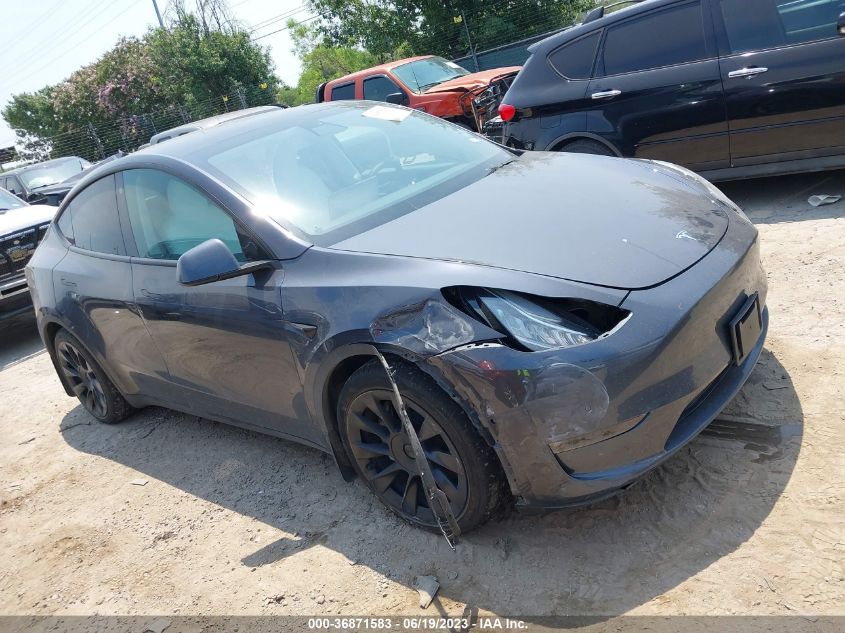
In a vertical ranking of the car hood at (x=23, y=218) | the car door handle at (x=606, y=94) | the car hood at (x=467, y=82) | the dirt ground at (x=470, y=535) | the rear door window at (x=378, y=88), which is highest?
the rear door window at (x=378, y=88)

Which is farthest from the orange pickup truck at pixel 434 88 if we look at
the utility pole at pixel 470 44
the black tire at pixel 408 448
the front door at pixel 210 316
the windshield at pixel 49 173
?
the black tire at pixel 408 448

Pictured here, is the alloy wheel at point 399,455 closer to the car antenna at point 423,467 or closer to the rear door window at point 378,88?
the car antenna at point 423,467

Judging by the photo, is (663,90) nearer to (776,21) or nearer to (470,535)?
(776,21)

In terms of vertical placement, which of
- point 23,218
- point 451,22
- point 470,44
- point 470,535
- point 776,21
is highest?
point 451,22

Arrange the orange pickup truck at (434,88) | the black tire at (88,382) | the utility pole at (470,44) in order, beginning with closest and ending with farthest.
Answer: the black tire at (88,382) → the orange pickup truck at (434,88) → the utility pole at (470,44)

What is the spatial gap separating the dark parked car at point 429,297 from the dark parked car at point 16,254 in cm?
361

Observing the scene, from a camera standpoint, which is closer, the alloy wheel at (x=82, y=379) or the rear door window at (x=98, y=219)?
the rear door window at (x=98, y=219)

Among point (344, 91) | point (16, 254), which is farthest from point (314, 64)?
point (16, 254)

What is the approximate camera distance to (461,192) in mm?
3375

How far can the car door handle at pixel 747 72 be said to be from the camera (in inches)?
208

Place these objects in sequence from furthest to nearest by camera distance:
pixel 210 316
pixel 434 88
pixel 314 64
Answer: pixel 314 64
pixel 434 88
pixel 210 316

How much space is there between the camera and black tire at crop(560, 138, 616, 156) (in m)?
6.12

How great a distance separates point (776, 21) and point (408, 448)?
4482 mm

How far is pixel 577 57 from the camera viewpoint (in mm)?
6227
